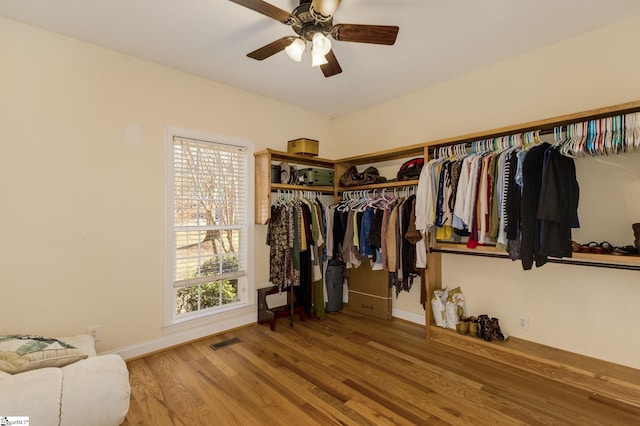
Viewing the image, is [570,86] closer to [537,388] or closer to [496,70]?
[496,70]

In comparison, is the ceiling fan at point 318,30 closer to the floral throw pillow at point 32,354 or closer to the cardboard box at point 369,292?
the floral throw pillow at point 32,354

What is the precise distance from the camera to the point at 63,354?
1758 mm

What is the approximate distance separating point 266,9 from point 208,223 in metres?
2.25

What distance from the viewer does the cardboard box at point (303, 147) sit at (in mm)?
3658

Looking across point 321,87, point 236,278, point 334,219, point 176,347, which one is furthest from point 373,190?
point 176,347

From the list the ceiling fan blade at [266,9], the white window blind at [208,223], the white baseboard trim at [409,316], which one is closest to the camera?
the ceiling fan blade at [266,9]

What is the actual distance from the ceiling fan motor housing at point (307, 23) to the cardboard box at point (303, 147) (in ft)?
5.52

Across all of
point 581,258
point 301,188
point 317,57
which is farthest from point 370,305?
point 317,57

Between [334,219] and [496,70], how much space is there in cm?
236

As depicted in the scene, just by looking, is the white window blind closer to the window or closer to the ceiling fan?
Result: the window

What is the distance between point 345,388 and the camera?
223 cm

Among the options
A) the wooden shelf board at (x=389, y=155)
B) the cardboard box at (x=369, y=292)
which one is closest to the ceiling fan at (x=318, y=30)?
the wooden shelf board at (x=389, y=155)

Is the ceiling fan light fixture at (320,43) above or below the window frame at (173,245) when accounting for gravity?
above

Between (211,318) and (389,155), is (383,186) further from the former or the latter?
(211,318)
